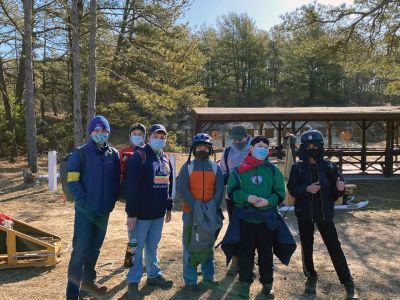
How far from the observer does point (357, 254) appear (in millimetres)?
5781

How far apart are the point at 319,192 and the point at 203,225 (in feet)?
3.87

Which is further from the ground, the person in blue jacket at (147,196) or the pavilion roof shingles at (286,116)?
the pavilion roof shingles at (286,116)

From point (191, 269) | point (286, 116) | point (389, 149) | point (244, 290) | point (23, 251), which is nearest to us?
point (244, 290)

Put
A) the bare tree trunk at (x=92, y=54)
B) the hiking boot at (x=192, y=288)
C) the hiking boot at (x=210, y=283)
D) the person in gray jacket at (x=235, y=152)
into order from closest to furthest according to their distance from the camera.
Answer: the hiking boot at (x=192, y=288) → the hiking boot at (x=210, y=283) → the person in gray jacket at (x=235, y=152) → the bare tree trunk at (x=92, y=54)

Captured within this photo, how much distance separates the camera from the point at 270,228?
3.88 meters

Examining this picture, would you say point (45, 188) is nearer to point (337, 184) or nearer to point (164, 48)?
point (164, 48)

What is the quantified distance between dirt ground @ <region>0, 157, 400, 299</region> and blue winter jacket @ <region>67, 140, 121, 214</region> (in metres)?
1.07

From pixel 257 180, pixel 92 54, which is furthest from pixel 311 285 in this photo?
pixel 92 54

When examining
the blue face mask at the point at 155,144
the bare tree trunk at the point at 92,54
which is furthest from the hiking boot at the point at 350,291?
the bare tree trunk at the point at 92,54

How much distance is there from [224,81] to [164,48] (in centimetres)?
3103

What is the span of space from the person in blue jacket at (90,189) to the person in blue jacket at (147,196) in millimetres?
179

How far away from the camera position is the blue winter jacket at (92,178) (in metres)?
3.62

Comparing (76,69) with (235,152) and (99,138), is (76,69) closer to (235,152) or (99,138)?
(235,152)

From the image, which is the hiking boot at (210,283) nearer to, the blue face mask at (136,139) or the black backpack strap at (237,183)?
the black backpack strap at (237,183)
